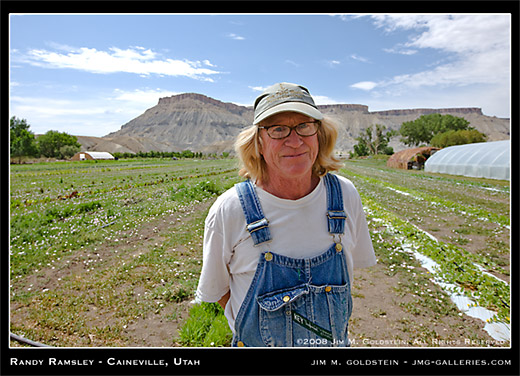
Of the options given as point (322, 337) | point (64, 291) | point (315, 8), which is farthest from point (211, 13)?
point (64, 291)

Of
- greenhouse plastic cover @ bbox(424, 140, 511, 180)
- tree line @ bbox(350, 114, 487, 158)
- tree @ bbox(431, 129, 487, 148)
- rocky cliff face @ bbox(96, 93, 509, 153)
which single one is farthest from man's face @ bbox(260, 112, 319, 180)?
rocky cliff face @ bbox(96, 93, 509, 153)

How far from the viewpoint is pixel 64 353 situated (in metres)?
1.31

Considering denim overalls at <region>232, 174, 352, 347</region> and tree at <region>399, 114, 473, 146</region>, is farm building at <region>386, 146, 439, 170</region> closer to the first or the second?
denim overalls at <region>232, 174, 352, 347</region>

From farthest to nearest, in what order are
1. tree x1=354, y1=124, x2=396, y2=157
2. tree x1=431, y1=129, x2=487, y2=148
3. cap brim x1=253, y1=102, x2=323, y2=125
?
tree x1=354, y1=124, x2=396, y2=157 → tree x1=431, y1=129, x2=487, y2=148 → cap brim x1=253, y1=102, x2=323, y2=125

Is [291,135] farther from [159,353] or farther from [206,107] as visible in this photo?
[206,107]

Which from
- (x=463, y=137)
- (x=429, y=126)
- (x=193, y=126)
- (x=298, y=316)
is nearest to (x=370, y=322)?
(x=298, y=316)

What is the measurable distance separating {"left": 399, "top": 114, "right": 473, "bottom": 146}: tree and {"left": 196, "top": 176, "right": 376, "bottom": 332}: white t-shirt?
89.4 meters

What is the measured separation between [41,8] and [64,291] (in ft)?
13.8

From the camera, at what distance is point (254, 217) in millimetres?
1528

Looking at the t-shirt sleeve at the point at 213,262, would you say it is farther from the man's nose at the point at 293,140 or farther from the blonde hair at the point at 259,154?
the man's nose at the point at 293,140

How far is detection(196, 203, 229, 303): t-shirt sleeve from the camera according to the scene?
159 centimetres

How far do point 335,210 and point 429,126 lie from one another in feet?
300

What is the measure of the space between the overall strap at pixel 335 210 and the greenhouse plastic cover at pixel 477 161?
23.3 metres

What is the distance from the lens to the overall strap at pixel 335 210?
5.16 feet
